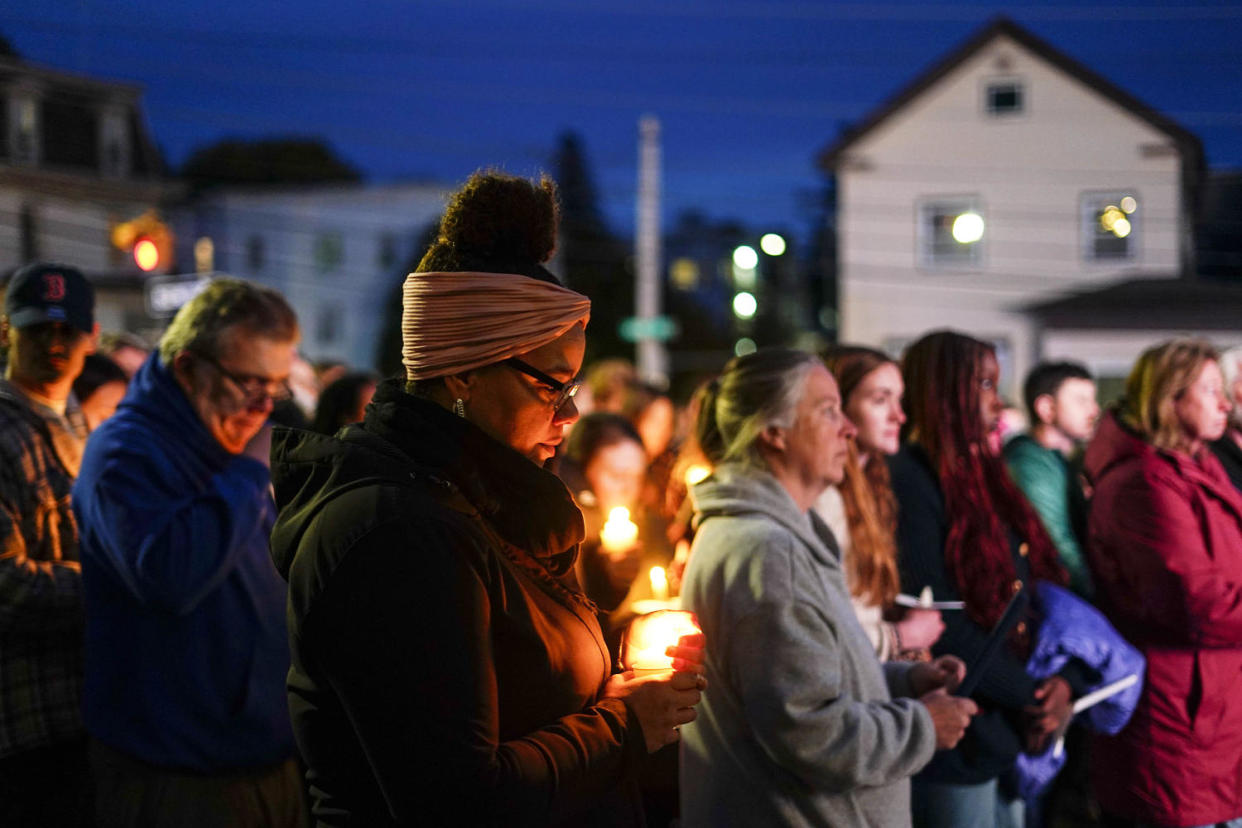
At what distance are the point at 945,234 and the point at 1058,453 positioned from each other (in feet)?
77.1

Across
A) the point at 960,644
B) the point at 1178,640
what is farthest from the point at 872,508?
the point at 1178,640

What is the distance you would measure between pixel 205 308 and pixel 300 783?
145 cm

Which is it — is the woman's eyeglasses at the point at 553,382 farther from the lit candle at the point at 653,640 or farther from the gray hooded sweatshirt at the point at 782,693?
the gray hooded sweatshirt at the point at 782,693

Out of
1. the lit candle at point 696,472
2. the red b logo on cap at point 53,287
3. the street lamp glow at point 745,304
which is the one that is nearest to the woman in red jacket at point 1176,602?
the lit candle at point 696,472

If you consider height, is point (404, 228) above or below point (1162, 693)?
above

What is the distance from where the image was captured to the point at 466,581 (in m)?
1.68

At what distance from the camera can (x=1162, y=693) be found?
4.24 m

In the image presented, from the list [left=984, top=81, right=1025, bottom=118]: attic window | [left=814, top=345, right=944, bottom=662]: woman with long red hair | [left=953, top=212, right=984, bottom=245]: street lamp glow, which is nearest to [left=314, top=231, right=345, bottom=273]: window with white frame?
[left=984, top=81, right=1025, bottom=118]: attic window

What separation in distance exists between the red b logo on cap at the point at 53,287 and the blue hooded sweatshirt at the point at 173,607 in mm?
686

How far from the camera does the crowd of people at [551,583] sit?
5.74 feet

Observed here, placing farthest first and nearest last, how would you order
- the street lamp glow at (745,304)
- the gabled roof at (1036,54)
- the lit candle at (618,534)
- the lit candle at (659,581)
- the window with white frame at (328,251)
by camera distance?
the window with white frame at (328,251)
the gabled roof at (1036,54)
the street lamp glow at (745,304)
the lit candle at (618,534)
the lit candle at (659,581)

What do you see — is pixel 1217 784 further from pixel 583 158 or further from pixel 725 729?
pixel 583 158

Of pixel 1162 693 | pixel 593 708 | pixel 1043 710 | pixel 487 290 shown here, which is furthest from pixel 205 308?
pixel 1162 693

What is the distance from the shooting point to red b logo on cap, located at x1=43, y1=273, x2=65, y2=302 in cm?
346
